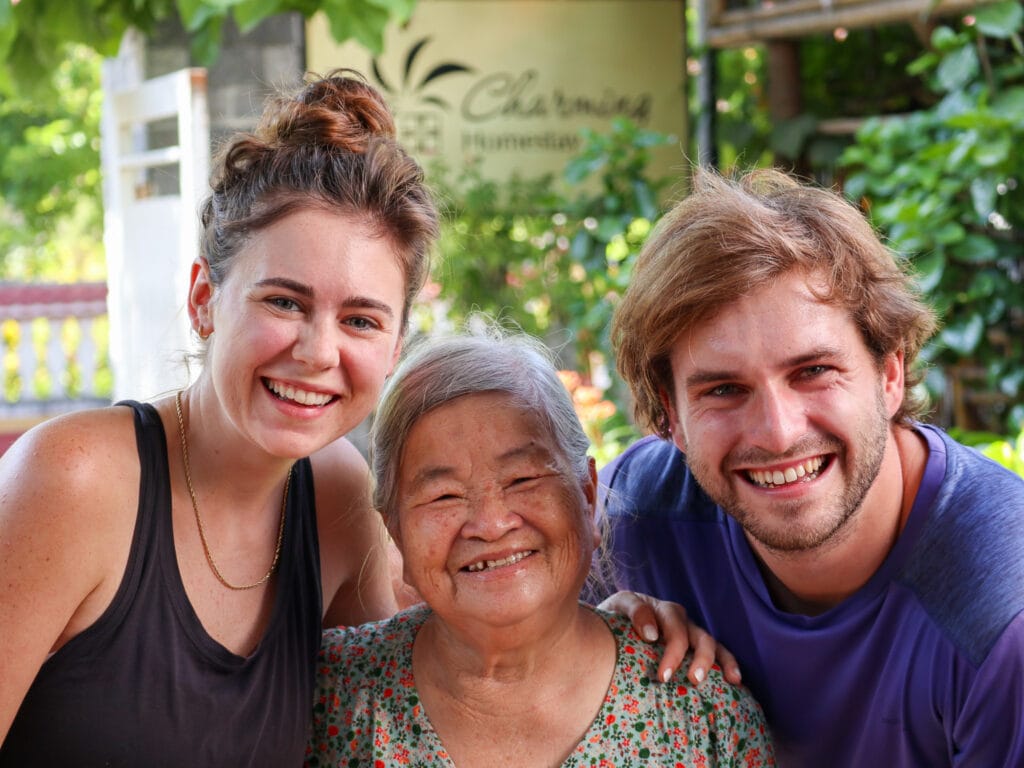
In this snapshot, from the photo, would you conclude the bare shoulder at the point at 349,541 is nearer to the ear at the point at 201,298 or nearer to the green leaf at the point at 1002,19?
the ear at the point at 201,298

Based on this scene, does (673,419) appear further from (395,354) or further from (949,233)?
(949,233)

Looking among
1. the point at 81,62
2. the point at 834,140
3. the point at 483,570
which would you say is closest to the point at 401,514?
the point at 483,570

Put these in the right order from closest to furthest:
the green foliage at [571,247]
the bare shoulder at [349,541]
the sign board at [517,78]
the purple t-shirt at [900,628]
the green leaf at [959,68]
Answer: the purple t-shirt at [900,628] < the bare shoulder at [349,541] < the green leaf at [959,68] < the green foliage at [571,247] < the sign board at [517,78]

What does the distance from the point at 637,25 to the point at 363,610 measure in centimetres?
404

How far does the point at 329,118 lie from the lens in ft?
6.54

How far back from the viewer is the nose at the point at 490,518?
1929mm

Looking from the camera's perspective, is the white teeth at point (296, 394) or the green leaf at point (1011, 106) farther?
the green leaf at point (1011, 106)

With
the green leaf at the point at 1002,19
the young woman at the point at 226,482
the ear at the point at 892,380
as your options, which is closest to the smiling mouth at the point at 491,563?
the young woman at the point at 226,482

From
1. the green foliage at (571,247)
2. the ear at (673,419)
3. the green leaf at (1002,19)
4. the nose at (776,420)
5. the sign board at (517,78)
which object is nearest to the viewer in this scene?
the nose at (776,420)

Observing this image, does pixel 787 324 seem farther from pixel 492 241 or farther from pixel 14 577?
pixel 492 241

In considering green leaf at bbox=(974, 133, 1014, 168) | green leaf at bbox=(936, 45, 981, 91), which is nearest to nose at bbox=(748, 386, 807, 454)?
green leaf at bbox=(974, 133, 1014, 168)

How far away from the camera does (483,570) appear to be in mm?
1947

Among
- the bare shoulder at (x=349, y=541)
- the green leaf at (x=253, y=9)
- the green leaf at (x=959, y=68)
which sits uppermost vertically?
the green leaf at (x=959, y=68)

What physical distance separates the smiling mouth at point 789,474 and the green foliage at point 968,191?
2.30 m
